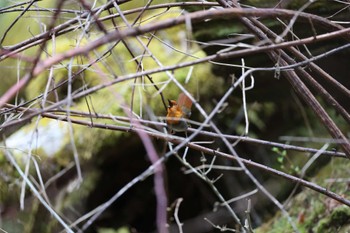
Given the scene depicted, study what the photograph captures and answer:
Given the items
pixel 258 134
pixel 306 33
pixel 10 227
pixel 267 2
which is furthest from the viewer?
pixel 258 134

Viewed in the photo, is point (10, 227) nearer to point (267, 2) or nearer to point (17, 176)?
point (17, 176)

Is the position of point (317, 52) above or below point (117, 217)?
above

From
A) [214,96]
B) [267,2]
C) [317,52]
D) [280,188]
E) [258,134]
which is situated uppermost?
[267,2]

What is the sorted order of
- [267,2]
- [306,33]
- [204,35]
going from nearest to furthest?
[306,33] < [267,2] < [204,35]

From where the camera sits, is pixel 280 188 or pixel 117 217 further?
pixel 117 217

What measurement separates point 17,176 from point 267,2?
1.23 meters

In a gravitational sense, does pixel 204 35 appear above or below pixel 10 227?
above

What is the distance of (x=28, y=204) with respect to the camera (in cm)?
216

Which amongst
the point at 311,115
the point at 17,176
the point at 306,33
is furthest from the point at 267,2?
the point at 17,176

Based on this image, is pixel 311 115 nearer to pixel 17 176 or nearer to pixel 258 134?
pixel 258 134

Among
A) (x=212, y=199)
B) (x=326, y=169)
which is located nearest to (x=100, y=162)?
(x=212, y=199)

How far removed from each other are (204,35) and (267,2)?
19.5 inches

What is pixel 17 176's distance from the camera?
2156 mm

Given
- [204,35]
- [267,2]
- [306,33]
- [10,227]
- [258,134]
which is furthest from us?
[258,134]
